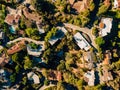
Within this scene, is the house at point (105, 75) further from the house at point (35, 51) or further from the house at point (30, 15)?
the house at point (30, 15)

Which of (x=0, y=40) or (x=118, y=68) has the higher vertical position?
(x=0, y=40)

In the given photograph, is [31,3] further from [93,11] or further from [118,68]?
[118,68]

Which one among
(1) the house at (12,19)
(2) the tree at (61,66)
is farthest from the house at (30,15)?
(2) the tree at (61,66)

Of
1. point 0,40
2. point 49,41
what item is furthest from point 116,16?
point 0,40

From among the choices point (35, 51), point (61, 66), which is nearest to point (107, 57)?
point (61, 66)

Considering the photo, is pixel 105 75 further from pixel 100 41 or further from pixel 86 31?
pixel 86 31

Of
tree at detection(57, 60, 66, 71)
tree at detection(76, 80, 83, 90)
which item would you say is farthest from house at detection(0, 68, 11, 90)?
tree at detection(76, 80, 83, 90)
